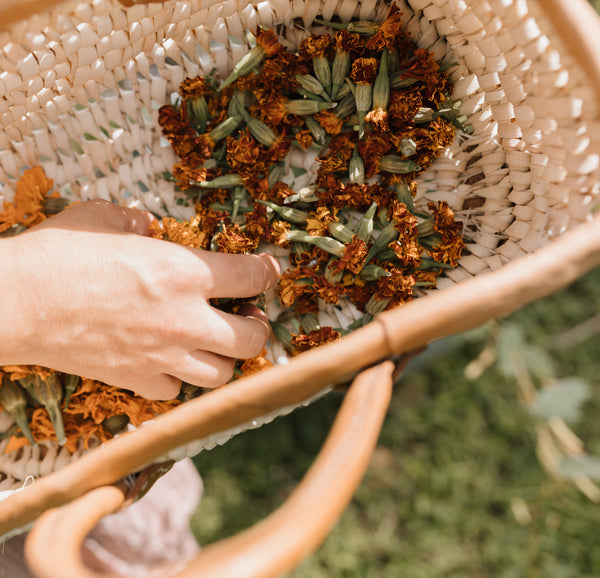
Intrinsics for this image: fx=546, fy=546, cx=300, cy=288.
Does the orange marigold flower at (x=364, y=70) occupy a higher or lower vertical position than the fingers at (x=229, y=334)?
higher

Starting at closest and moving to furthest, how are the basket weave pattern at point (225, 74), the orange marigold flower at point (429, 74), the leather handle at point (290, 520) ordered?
the leather handle at point (290, 520), the basket weave pattern at point (225, 74), the orange marigold flower at point (429, 74)

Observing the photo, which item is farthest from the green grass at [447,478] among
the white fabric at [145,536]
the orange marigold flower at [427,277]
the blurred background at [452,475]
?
the orange marigold flower at [427,277]

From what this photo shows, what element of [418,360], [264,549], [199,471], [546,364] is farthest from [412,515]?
[264,549]

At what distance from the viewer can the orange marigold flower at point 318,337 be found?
0.58 m

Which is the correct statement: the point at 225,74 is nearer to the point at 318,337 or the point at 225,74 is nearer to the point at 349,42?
the point at 349,42

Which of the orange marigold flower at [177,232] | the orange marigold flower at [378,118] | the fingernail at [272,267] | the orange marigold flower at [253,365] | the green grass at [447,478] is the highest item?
the orange marigold flower at [177,232]

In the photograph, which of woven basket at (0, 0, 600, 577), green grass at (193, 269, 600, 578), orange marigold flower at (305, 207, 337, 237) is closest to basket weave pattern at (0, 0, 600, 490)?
woven basket at (0, 0, 600, 577)

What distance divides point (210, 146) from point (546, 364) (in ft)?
1.39

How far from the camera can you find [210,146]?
0.62m

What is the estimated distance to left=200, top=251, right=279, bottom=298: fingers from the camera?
541 millimetres

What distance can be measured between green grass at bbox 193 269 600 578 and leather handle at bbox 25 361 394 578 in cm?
55

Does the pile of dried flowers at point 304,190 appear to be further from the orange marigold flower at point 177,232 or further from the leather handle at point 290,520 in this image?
the leather handle at point 290,520

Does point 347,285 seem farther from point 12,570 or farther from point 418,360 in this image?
point 12,570

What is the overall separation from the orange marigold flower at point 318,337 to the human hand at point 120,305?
5 cm
